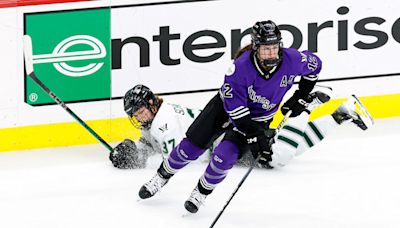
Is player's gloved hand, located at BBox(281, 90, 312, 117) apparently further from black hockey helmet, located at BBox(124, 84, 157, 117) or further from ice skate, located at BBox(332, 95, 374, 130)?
black hockey helmet, located at BBox(124, 84, 157, 117)

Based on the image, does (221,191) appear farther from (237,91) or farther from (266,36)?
(266,36)

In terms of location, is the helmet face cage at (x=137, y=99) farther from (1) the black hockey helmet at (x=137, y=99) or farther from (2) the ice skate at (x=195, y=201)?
(2) the ice skate at (x=195, y=201)

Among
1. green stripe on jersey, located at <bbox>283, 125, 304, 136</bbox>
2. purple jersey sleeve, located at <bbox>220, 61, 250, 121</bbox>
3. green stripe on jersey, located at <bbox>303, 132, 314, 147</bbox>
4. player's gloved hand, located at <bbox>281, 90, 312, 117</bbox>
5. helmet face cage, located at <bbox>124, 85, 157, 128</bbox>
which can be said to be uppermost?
purple jersey sleeve, located at <bbox>220, 61, 250, 121</bbox>

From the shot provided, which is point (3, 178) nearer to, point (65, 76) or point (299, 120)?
point (65, 76)

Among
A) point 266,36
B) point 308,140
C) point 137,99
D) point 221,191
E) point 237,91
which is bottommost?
point 221,191

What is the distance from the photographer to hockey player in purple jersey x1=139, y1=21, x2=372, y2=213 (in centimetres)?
498

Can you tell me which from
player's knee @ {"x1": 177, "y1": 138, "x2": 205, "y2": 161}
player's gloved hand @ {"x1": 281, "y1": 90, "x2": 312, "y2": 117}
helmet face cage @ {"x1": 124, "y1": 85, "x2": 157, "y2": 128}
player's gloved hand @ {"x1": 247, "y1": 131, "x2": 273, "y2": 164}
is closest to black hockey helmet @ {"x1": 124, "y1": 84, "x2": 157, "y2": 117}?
helmet face cage @ {"x1": 124, "y1": 85, "x2": 157, "y2": 128}

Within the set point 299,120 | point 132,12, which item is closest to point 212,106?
point 299,120

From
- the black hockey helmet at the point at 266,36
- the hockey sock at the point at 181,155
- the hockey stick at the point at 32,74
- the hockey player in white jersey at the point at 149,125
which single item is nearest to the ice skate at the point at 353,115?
the hockey player in white jersey at the point at 149,125

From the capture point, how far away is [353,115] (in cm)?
592

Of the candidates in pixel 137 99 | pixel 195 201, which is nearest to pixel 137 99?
pixel 137 99

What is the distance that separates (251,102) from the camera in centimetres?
516

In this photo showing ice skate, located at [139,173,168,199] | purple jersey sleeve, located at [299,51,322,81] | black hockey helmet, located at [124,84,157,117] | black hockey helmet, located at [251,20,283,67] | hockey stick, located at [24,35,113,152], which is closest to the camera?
black hockey helmet, located at [251,20,283,67]

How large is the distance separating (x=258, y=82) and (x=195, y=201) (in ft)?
2.09
